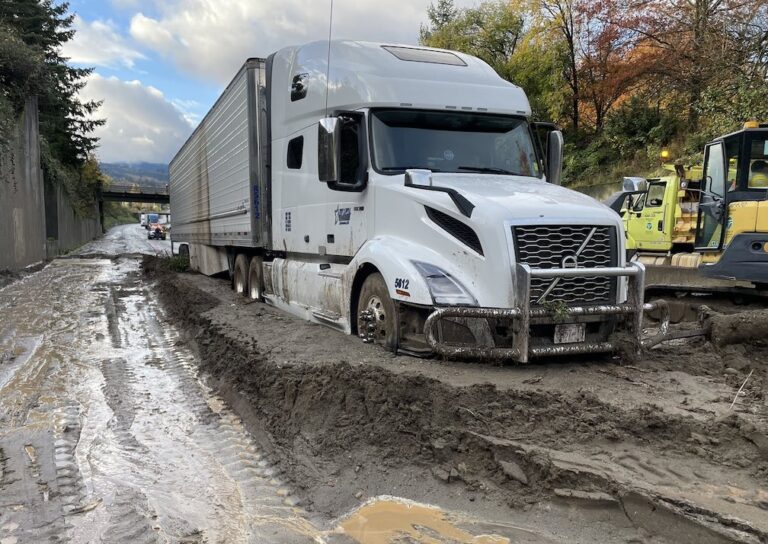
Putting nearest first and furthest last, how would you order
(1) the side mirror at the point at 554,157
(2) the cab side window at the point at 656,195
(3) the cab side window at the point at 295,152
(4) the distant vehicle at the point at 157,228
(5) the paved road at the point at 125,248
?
(1) the side mirror at the point at 554,157
(3) the cab side window at the point at 295,152
(2) the cab side window at the point at 656,195
(5) the paved road at the point at 125,248
(4) the distant vehicle at the point at 157,228

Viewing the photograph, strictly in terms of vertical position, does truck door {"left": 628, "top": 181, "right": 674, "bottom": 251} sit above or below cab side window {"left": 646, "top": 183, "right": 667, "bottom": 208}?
below

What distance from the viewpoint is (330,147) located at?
6441 millimetres

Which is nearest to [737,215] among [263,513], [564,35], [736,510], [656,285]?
[656,285]

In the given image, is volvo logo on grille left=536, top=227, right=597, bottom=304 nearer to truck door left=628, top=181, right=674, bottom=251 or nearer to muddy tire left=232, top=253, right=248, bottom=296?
muddy tire left=232, top=253, right=248, bottom=296

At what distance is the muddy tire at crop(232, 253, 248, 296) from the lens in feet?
38.0

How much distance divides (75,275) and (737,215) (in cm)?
1767

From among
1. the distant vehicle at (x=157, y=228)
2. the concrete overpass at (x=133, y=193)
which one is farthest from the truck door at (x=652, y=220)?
the concrete overpass at (x=133, y=193)

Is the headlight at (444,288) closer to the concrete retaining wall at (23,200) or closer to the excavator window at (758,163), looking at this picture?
the excavator window at (758,163)

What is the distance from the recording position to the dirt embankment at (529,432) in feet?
10.9

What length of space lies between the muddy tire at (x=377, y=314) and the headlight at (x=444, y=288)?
511 millimetres

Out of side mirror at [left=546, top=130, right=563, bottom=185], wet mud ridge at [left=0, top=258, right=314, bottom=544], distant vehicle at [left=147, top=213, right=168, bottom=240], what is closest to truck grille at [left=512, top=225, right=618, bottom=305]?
side mirror at [left=546, top=130, right=563, bottom=185]

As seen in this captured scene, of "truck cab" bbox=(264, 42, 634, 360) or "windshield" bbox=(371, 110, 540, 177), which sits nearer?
"truck cab" bbox=(264, 42, 634, 360)

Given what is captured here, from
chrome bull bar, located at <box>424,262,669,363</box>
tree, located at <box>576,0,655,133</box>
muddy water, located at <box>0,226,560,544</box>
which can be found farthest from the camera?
tree, located at <box>576,0,655,133</box>

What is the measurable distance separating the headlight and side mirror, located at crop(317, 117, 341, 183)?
1.77 meters
